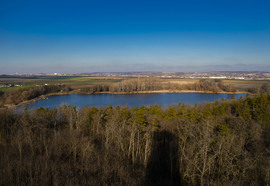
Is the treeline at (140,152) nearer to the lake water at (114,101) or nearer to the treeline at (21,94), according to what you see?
the lake water at (114,101)

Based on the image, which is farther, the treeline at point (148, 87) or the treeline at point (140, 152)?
the treeline at point (148, 87)

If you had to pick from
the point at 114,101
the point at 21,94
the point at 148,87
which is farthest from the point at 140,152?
the point at 148,87

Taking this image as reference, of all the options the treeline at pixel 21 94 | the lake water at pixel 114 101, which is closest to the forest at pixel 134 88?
the treeline at pixel 21 94

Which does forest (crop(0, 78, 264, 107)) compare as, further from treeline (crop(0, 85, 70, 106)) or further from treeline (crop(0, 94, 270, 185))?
treeline (crop(0, 94, 270, 185))

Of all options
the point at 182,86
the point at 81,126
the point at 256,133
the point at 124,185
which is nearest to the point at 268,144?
the point at 256,133

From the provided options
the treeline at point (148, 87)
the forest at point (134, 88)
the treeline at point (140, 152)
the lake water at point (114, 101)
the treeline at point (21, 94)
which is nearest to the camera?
the treeline at point (140, 152)

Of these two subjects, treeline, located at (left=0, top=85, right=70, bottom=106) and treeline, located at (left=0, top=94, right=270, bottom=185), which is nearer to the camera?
treeline, located at (left=0, top=94, right=270, bottom=185)

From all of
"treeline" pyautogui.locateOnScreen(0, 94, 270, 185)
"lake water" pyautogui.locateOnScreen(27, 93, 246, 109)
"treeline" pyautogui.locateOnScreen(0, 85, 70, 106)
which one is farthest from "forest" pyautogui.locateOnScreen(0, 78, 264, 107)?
"treeline" pyautogui.locateOnScreen(0, 94, 270, 185)

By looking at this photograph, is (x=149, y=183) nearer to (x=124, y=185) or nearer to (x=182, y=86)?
(x=124, y=185)

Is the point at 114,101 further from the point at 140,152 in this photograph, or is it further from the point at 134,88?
the point at 140,152
